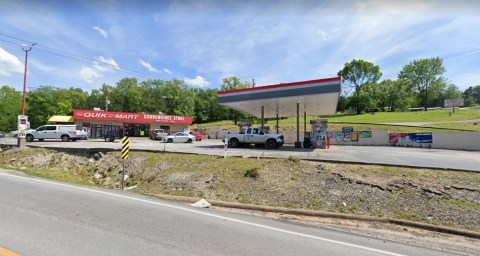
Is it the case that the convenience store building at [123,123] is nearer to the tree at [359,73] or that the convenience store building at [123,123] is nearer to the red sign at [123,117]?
the red sign at [123,117]

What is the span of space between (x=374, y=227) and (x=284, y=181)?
4297 millimetres

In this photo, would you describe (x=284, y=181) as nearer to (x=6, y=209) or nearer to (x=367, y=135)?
(x=6, y=209)

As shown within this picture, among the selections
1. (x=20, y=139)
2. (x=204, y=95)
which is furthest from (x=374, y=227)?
(x=204, y=95)

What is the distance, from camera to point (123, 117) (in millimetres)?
47344

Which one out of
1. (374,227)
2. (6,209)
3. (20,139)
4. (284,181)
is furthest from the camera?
(20,139)

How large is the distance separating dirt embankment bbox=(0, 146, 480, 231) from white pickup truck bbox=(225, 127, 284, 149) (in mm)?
9565

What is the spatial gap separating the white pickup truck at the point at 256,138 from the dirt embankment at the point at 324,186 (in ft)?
31.4

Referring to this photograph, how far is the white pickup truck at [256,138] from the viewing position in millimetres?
23953

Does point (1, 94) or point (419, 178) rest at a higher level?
point (1, 94)

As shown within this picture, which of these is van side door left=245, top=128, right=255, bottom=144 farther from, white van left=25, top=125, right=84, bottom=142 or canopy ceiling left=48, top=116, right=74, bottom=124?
canopy ceiling left=48, top=116, right=74, bottom=124

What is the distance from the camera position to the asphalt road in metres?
4.76

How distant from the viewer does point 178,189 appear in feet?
38.1

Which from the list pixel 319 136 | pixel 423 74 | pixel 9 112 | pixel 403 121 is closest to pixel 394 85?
pixel 423 74

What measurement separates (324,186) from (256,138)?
13999mm
